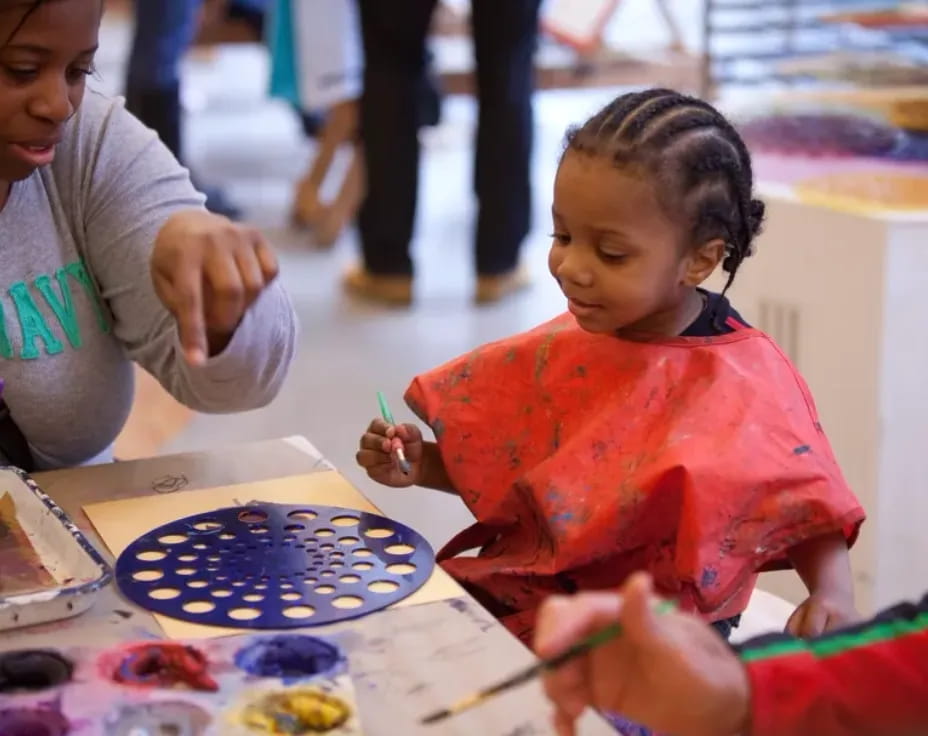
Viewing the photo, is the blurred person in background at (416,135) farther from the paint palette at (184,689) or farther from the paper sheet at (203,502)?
the paint palette at (184,689)

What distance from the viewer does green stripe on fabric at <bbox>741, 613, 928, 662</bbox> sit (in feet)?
2.28

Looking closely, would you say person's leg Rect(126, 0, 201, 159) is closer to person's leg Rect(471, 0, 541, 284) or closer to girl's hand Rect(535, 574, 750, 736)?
person's leg Rect(471, 0, 541, 284)

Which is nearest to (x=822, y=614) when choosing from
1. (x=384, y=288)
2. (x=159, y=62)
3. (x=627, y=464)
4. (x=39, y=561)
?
(x=627, y=464)

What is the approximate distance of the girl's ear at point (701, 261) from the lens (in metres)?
1.06

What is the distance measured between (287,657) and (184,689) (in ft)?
0.20

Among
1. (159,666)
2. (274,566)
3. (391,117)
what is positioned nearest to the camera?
(159,666)

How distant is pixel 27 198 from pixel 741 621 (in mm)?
722

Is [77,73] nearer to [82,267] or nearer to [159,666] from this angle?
[82,267]

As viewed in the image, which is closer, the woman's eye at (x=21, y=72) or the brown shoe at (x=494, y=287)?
the woman's eye at (x=21, y=72)

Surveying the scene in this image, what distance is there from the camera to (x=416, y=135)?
307 cm

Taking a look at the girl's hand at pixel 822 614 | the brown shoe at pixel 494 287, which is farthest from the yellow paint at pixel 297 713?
the brown shoe at pixel 494 287

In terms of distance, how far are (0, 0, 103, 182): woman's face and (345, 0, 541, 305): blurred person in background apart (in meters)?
1.91

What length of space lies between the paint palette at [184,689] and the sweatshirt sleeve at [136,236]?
368 millimetres

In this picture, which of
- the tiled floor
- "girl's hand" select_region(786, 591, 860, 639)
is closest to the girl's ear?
the tiled floor
